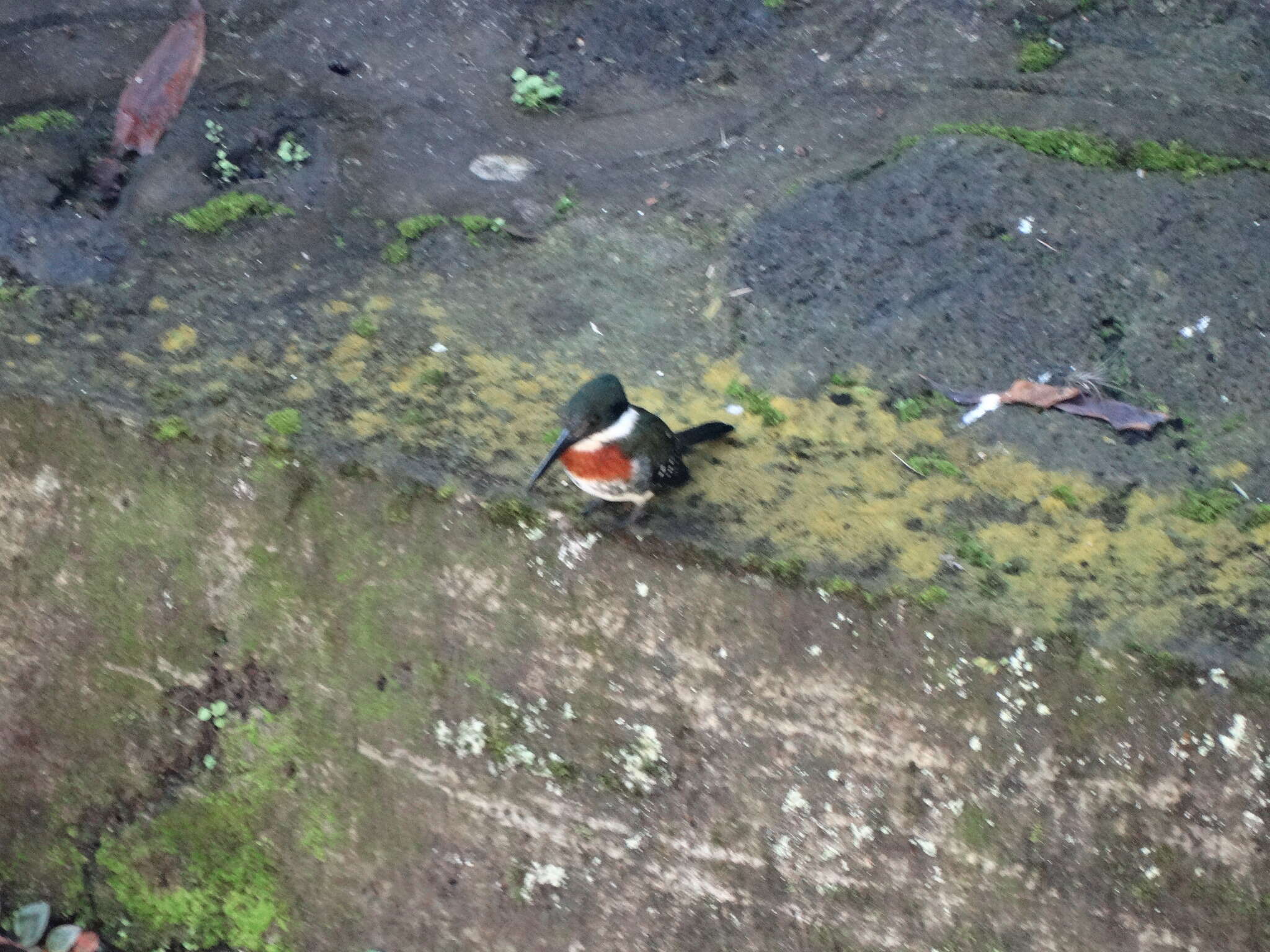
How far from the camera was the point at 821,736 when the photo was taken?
2.86 meters

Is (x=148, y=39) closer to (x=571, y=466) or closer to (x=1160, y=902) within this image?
(x=571, y=466)

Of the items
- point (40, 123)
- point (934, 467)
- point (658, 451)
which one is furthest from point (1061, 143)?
point (40, 123)

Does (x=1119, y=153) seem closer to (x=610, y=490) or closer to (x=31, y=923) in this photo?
(x=610, y=490)

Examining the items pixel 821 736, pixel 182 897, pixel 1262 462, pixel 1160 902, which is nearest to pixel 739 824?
pixel 821 736

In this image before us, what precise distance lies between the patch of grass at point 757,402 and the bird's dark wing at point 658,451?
434 mm

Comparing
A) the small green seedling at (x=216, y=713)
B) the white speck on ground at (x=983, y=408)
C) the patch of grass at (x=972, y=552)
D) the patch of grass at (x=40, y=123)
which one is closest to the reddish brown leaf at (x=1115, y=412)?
the white speck on ground at (x=983, y=408)

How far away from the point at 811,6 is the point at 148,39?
298 centimetres

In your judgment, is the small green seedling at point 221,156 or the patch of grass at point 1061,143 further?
the small green seedling at point 221,156

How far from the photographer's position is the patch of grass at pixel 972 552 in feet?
9.68

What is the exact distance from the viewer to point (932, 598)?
2.81 meters

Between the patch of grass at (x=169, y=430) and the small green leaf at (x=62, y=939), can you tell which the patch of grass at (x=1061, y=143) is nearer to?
the patch of grass at (x=169, y=430)

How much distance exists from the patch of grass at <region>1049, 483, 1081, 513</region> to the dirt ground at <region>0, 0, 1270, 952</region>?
0.10 feet

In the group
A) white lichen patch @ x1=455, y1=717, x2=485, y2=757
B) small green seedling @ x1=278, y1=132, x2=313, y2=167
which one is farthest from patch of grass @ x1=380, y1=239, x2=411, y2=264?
white lichen patch @ x1=455, y1=717, x2=485, y2=757

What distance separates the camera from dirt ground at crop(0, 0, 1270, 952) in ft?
9.11
